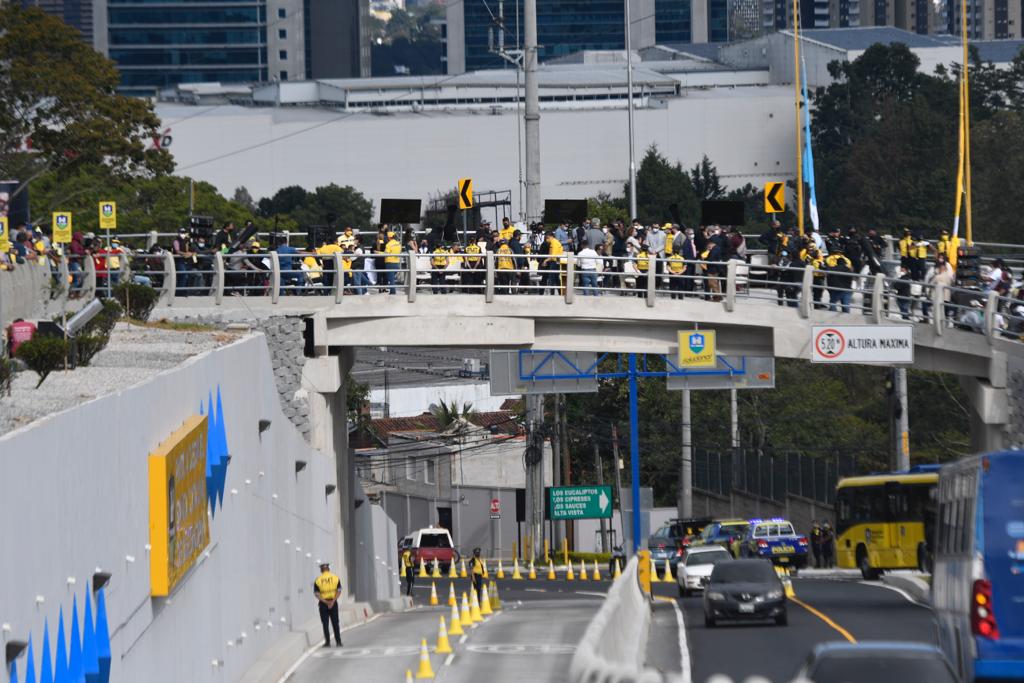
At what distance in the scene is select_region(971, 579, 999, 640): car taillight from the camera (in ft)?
57.2

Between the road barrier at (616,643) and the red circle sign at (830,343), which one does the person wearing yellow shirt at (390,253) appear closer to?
the red circle sign at (830,343)

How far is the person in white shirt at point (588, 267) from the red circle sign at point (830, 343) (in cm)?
452

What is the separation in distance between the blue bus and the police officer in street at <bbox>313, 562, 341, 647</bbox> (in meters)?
13.0

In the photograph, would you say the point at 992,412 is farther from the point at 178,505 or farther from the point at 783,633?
the point at 178,505

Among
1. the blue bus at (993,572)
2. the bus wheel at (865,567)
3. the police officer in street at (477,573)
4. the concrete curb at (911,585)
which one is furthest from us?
the bus wheel at (865,567)

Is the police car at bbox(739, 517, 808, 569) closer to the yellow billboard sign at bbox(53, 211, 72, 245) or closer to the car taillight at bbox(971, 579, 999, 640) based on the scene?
the yellow billboard sign at bbox(53, 211, 72, 245)

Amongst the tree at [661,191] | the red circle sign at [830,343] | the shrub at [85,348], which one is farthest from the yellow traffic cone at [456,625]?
the tree at [661,191]

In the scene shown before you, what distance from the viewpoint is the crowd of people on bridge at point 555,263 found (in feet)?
119

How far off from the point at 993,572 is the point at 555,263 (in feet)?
72.6

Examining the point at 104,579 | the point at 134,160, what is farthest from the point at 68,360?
the point at 134,160

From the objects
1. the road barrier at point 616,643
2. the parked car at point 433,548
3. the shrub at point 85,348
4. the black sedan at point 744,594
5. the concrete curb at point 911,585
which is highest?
the shrub at point 85,348

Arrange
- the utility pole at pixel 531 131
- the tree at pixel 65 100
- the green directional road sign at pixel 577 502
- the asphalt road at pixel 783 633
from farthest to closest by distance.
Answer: the green directional road sign at pixel 577 502 → the tree at pixel 65 100 → the utility pole at pixel 531 131 → the asphalt road at pixel 783 633

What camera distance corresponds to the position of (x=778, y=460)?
68.3 metres

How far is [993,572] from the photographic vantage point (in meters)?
17.5
